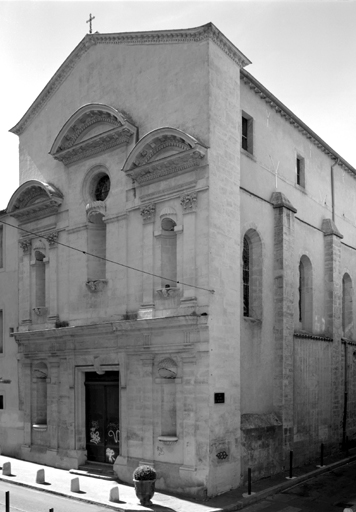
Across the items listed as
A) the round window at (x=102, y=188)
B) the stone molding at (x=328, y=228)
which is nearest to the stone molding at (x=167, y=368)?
the round window at (x=102, y=188)

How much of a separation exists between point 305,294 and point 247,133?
298 inches

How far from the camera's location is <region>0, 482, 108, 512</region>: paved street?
58.0 feet

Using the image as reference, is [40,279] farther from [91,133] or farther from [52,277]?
[91,133]

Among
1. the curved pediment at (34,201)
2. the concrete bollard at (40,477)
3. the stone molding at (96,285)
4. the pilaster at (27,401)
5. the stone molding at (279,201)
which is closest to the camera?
the concrete bollard at (40,477)

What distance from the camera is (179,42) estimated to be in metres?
21.3

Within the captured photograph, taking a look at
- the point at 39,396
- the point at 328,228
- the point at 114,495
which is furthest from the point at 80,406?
the point at 328,228

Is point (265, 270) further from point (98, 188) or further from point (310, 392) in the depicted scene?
point (98, 188)

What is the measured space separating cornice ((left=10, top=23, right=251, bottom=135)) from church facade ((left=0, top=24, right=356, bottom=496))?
0.22 feet

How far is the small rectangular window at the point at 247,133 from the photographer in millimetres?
22875

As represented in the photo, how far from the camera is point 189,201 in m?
20.3

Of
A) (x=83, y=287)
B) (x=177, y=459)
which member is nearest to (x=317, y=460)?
(x=177, y=459)

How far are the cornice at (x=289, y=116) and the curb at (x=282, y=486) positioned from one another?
1356cm

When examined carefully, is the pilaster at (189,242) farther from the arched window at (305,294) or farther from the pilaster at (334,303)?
the pilaster at (334,303)

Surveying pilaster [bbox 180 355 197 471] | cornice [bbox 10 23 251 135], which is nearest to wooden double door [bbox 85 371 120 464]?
pilaster [bbox 180 355 197 471]
